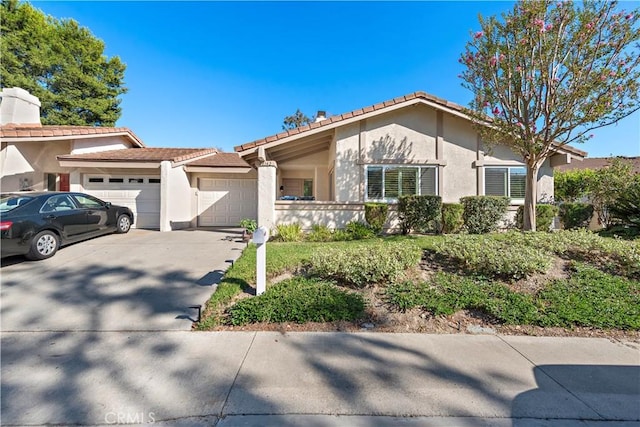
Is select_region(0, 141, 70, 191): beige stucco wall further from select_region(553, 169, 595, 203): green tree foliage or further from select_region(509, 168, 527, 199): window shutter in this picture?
select_region(553, 169, 595, 203): green tree foliage

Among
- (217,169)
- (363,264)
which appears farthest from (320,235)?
(217,169)

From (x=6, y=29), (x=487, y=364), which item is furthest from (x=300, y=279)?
(x=6, y=29)

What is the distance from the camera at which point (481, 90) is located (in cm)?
719

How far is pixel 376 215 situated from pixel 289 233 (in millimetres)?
2788

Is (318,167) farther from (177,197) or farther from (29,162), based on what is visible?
(29,162)

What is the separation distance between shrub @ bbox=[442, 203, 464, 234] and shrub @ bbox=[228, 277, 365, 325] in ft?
18.4

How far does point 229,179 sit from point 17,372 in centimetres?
1049

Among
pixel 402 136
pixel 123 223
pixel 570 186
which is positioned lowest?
pixel 123 223

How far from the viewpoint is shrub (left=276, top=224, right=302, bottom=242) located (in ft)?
26.6

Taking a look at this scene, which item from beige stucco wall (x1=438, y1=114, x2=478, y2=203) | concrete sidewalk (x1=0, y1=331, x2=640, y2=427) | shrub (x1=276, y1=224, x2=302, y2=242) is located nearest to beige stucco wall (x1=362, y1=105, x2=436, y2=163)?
beige stucco wall (x1=438, y1=114, x2=478, y2=203)

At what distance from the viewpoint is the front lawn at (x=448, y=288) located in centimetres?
358

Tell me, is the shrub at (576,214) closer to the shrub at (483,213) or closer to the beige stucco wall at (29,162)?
the shrub at (483,213)

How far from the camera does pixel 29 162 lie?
10.5 metres

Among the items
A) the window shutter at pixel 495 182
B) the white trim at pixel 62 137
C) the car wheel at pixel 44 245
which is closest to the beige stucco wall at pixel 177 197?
the white trim at pixel 62 137
